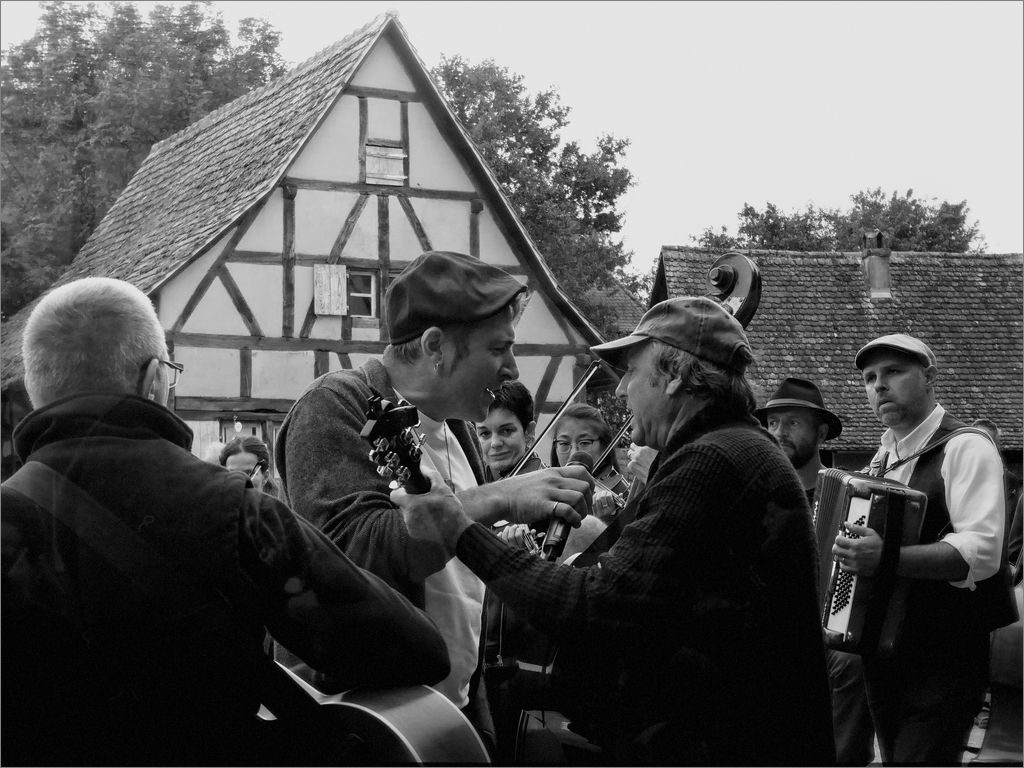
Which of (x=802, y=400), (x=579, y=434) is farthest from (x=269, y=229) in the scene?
(x=802, y=400)

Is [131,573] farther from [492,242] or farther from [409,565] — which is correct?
[492,242]

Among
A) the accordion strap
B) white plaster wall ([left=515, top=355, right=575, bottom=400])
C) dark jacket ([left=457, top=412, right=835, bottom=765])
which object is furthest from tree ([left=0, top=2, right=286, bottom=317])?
white plaster wall ([left=515, top=355, right=575, bottom=400])

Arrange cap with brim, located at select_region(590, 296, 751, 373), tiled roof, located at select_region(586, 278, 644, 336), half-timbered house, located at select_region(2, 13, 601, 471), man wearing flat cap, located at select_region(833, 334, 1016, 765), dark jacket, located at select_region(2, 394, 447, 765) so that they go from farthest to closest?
half-timbered house, located at select_region(2, 13, 601, 471) → tiled roof, located at select_region(586, 278, 644, 336) → man wearing flat cap, located at select_region(833, 334, 1016, 765) → cap with brim, located at select_region(590, 296, 751, 373) → dark jacket, located at select_region(2, 394, 447, 765)

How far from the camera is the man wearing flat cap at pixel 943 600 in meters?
3.69

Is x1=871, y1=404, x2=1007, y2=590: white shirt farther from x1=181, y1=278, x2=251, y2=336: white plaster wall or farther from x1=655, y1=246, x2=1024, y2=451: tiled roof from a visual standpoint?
x1=181, y1=278, x2=251, y2=336: white plaster wall

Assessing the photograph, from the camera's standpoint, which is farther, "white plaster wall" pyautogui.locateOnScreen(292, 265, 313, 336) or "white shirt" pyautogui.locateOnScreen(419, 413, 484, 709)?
"white plaster wall" pyautogui.locateOnScreen(292, 265, 313, 336)

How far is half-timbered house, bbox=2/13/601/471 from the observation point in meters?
12.8

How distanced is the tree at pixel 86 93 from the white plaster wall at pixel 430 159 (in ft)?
34.4

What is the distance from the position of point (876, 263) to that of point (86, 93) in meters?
4.29

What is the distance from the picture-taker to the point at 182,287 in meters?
12.7

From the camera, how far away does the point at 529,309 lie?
1494 cm

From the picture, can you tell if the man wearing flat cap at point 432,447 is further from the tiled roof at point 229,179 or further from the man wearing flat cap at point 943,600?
the tiled roof at point 229,179

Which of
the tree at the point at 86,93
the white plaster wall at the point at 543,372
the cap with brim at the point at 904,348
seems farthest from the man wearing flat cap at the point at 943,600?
the white plaster wall at the point at 543,372

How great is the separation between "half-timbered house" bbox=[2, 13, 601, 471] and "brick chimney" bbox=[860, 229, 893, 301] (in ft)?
16.2
